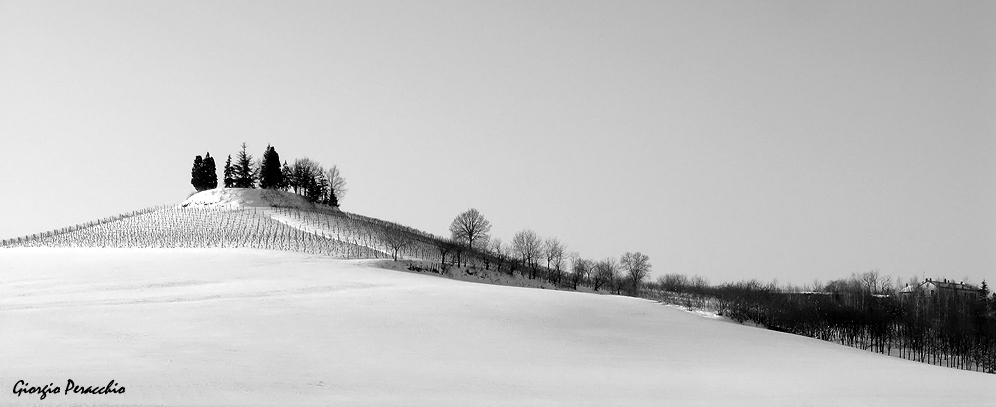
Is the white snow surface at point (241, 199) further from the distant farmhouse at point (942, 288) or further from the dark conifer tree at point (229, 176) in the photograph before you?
the distant farmhouse at point (942, 288)

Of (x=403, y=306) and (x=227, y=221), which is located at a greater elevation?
(x=227, y=221)

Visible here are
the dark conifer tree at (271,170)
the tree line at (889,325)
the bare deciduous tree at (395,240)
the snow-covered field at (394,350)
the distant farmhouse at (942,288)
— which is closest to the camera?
the snow-covered field at (394,350)

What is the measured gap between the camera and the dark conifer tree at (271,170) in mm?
109625

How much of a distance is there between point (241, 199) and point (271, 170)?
13490 mm

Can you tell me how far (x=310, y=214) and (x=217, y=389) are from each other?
77.4m

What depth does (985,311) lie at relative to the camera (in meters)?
A: 68.8

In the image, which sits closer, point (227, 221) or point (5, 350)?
point (5, 350)

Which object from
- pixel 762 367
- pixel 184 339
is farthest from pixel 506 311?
pixel 184 339

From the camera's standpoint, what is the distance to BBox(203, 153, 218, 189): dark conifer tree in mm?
110750

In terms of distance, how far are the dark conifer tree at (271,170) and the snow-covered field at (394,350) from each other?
6229 cm

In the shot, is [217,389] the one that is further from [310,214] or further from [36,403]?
[310,214]

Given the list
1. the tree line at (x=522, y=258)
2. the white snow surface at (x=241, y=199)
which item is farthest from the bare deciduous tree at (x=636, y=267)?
the white snow surface at (x=241, y=199)

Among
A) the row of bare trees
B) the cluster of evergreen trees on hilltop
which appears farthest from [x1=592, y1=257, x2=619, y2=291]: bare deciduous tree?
the cluster of evergreen trees on hilltop

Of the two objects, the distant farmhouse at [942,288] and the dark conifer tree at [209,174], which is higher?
the dark conifer tree at [209,174]
